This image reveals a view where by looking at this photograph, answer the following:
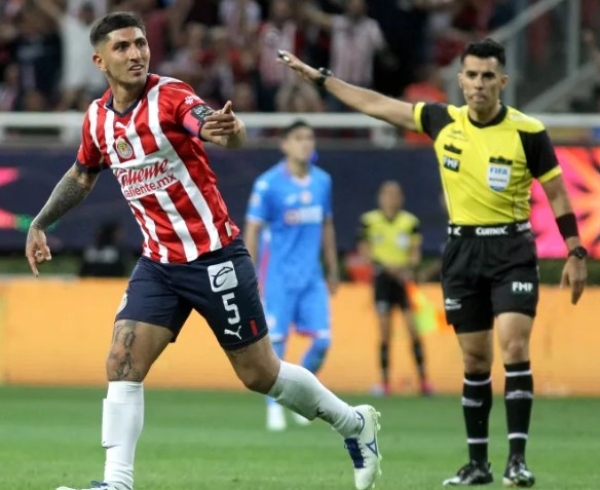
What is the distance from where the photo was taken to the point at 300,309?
15039mm

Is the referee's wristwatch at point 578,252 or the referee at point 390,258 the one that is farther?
the referee at point 390,258

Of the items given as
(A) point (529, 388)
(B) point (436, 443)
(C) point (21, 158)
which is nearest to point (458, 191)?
(A) point (529, 388)

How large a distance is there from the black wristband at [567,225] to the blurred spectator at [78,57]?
11746 mm

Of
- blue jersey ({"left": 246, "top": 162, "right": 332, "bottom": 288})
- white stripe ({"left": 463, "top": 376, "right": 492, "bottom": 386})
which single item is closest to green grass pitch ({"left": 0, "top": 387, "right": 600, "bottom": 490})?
white stripe ({"left": 463, "top": 376, "right": 492, "bottom": 386})

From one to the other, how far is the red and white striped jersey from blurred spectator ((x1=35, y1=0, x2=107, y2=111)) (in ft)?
40.9

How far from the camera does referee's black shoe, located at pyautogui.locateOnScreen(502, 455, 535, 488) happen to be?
9.52m

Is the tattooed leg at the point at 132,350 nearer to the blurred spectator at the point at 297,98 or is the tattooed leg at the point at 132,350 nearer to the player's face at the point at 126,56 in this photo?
the player's face at the point at 126,56

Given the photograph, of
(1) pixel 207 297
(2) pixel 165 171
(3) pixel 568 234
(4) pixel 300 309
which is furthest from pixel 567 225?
(4) pixel 300 309

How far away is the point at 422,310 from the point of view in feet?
64.0

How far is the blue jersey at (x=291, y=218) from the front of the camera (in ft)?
48.6

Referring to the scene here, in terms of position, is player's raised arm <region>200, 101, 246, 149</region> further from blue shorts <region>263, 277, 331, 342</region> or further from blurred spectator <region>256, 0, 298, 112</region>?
blurred spectator <region>256, 0, 298, 112</region>

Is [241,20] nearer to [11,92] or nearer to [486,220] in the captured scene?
[11,92]

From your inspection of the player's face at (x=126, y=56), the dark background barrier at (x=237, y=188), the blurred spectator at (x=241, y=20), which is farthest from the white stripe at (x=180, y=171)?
the blurred spectator at (x=241, y=20)

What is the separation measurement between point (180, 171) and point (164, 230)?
329 mm
